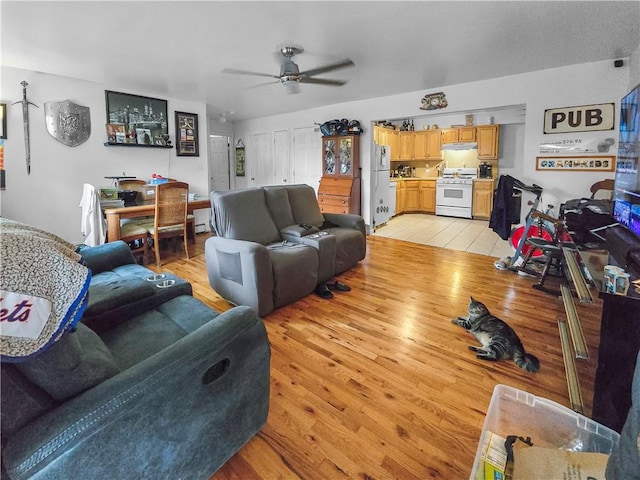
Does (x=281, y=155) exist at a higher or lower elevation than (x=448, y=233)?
higher

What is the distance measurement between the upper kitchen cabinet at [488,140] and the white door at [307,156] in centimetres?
372

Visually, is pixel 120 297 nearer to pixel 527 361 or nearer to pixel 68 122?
pixel 527 361

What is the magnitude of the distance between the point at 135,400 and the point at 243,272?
1.67 metres

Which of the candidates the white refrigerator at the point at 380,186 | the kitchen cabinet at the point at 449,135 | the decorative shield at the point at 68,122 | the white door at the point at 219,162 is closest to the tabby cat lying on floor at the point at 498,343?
the white refrigerator at the point at 380,186

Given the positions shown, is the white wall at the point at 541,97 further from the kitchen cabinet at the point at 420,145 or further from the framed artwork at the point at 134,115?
the framed artwork at the point at 134,115

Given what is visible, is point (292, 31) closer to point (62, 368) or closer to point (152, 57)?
point (152, 57)

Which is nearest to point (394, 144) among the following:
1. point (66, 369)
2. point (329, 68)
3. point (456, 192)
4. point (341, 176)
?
point (456, 192)

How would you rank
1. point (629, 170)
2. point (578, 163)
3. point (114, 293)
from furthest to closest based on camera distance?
1. point (578, 163)
2. point (629, 170)
3. point (114, 293)

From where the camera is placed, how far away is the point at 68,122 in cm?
415

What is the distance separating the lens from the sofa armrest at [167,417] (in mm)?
793

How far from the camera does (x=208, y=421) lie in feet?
3.69

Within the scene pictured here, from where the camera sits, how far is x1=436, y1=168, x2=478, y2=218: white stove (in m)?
7.20

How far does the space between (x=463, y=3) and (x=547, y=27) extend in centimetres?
97

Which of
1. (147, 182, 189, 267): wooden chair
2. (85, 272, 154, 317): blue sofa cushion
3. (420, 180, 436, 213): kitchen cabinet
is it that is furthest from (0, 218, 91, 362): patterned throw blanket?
(420, 180, 436, 213): kitchen cabinet
